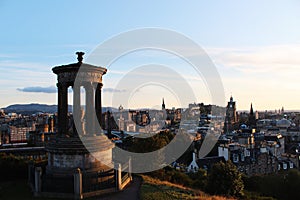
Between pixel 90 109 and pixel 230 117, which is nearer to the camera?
pixel 90 109

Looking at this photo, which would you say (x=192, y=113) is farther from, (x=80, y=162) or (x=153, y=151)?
(x=80, y=162)

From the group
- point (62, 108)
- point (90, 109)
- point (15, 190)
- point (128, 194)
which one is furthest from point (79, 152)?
point (15, 190)

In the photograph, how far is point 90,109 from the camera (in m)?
16.5

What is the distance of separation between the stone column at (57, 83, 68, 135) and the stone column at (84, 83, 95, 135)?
3.71ft

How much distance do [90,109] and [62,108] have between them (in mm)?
1529

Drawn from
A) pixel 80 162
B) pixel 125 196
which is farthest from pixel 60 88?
pixel 125 196

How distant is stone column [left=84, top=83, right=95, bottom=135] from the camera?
1631 centimetres

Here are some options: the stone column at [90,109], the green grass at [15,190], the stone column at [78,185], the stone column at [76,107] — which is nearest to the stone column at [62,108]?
the stone column at [76,107]

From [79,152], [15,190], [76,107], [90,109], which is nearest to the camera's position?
[79,152]

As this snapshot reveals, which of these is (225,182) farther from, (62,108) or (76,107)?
(62,108)

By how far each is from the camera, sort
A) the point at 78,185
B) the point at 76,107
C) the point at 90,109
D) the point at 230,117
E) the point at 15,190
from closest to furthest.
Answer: the point at 78,185
the point at 15,190
the point at 76,107
the point at 90,109
the point at 230,117

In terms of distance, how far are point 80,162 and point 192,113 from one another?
104 meters

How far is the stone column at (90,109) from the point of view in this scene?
1631cm

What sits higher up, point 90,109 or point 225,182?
point 90,109
